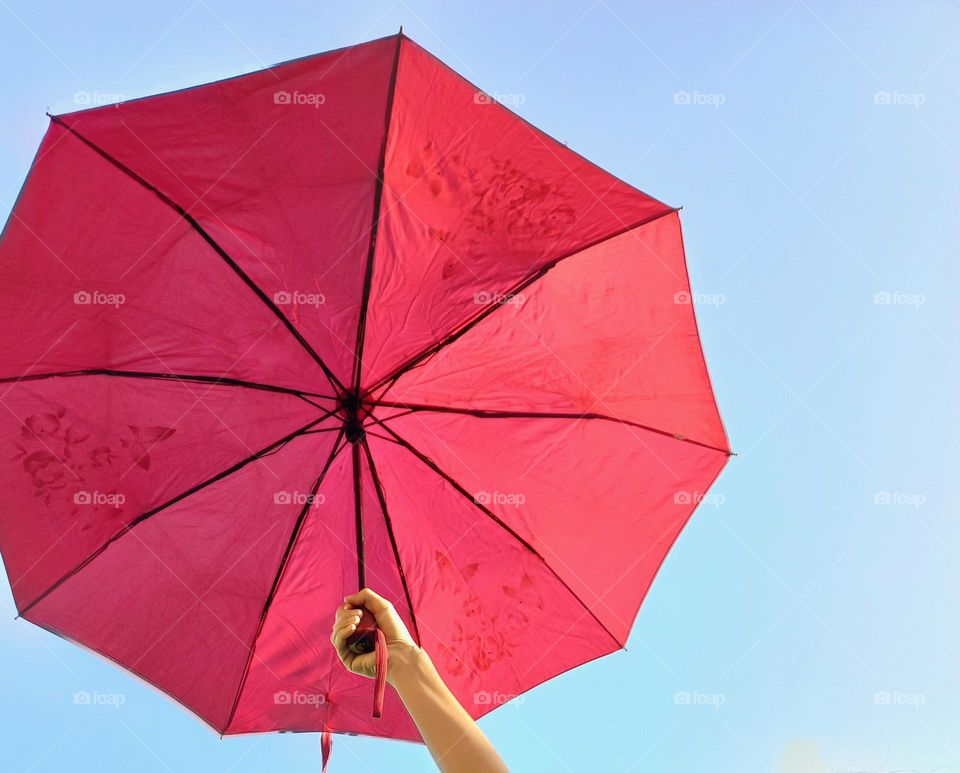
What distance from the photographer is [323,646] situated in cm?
313

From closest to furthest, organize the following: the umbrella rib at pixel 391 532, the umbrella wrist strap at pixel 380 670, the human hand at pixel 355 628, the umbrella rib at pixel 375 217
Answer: the umbrella wrist strap at pixel 380 670, the human hand at pixel 355 628, the umbrella rib at pixel 375 217, the umbrella rib at pixel 391 532

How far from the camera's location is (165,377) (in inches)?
111

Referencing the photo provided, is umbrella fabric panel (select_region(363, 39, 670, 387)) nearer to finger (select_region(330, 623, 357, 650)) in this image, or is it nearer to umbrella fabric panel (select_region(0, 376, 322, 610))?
umbrella fabric panel (select_region(0, 376, 322, 610))

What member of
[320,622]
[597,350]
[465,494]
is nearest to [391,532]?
[465,494]

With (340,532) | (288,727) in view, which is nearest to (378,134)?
(340,532)

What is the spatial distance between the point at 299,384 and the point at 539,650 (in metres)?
1.65

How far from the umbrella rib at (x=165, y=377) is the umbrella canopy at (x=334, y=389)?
0.04 feet

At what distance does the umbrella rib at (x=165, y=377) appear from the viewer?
2.73m

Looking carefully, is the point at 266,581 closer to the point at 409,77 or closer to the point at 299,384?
the point at 299,384
